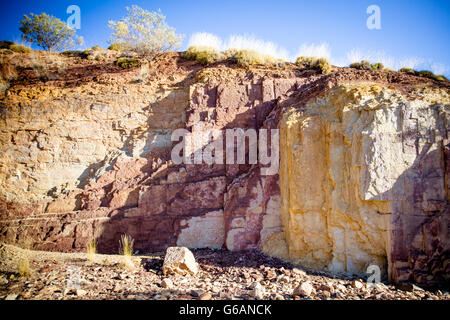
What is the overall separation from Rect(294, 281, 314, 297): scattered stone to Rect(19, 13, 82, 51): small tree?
1495cm

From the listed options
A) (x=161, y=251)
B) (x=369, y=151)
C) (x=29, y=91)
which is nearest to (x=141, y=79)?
(x=29, y=91)

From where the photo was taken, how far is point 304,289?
535 cm

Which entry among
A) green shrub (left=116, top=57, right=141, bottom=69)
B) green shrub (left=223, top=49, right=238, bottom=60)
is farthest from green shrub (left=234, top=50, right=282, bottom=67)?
green shrub (left=116, top=57, right=141, bottom=69)

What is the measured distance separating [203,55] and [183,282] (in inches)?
344

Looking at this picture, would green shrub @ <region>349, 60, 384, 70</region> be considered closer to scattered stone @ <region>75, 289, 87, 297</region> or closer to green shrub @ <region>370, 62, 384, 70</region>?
green shrub @ <region>370, 62, 384, 70</region>

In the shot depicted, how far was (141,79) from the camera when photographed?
11.0 metres

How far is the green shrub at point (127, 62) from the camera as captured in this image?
38.0ft

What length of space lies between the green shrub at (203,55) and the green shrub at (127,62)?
7.06 feet

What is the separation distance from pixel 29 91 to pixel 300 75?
10617 millimetres

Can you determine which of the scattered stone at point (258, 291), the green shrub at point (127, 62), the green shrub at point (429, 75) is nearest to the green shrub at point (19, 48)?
the green shrub at point (127, 62)

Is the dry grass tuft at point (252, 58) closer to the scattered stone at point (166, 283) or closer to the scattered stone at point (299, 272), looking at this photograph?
the scattered stone at point (299, 272)

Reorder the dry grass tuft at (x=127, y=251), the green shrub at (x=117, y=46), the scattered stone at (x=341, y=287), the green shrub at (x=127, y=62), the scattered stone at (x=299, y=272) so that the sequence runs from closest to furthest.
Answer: the scattered stone at (x=341, y=287)
the scattered stone at (x=299, y=272)
the dry grass tuft at (x=127, y=251)
the green shrub at (x=127, y=62)
the green shrub at (x=117, y=46)

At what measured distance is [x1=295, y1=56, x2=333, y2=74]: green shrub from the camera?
10064 mm
